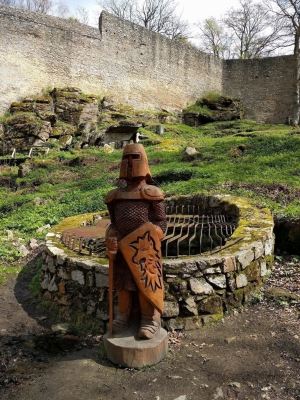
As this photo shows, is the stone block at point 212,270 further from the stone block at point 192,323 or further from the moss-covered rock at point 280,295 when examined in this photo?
the moss-covered rock at point 280,295

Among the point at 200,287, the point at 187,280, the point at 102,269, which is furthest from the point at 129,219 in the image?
the point at 200,287

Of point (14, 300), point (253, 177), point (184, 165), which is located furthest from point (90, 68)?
point (14, 300)

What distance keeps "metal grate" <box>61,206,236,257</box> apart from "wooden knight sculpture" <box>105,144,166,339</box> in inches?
51.8

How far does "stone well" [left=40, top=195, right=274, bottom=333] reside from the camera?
388 cm

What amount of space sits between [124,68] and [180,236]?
21.3 meters

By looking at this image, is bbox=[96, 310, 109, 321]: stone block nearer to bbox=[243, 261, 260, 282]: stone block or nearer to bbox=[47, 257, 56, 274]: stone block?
bbox=[47, 257, 56, 274]: stone block

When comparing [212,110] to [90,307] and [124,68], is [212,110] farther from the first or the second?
[90,307]

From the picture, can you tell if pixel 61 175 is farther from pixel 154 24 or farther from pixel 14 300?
pixel 154 24

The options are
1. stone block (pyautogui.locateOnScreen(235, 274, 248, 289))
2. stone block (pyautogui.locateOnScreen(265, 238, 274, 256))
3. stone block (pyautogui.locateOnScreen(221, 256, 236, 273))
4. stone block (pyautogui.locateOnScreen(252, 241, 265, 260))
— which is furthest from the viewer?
stone block (pyautogui.locateOnScreen(265, 238, 274, 256))

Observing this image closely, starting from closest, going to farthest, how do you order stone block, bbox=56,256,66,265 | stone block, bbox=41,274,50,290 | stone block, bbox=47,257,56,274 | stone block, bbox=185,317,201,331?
stone block, bbox=185,317,201,331 → stone block, bbox=56,256,66,265 → stone block, bbox=47,257,56,274 → stone block, bbox=41,274,50,290

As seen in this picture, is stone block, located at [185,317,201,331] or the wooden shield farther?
stone block, located at [185,317,201,331]

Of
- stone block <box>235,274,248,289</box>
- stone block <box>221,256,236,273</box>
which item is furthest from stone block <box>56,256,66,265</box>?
stone block <box>235,274,248,289</box>

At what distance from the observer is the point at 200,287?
3.93 meters

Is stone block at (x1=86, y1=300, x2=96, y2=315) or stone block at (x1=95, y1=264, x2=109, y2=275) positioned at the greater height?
stone block at (x1=95, y1=264, x2=109, y2=275)
